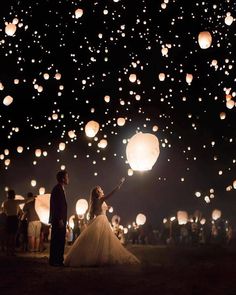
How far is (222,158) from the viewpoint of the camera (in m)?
35.4

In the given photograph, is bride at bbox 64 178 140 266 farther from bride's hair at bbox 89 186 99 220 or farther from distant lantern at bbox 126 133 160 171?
distant lantern at bbox 126 133 160 171

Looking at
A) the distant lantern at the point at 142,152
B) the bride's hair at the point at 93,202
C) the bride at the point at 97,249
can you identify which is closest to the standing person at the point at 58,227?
the bride at the point at 97,249

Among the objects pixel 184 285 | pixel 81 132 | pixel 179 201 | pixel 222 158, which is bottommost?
pixel 184 285

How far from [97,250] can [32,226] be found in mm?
4756

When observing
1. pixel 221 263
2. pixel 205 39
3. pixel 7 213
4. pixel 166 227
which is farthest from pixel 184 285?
pixel 166 227

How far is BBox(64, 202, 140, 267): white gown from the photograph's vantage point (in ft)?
28.7

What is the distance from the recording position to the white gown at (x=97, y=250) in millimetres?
8758

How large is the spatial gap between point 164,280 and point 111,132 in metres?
31.1

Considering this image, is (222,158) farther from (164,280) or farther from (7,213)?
(164,280)

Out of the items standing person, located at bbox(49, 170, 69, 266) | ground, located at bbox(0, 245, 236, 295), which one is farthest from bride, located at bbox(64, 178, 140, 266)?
ground, located at bbox(0, 245, 236, 295)

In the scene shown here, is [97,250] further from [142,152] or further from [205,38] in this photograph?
[205,38]

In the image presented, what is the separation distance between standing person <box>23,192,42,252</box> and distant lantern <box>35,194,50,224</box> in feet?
2.35

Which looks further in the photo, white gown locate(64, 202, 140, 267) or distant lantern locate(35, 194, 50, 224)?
distant lantern locate(35, 194, 50, 224)

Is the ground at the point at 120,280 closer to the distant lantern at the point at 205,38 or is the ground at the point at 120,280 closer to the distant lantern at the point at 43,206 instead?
the distant lantern at the point at 43,206
